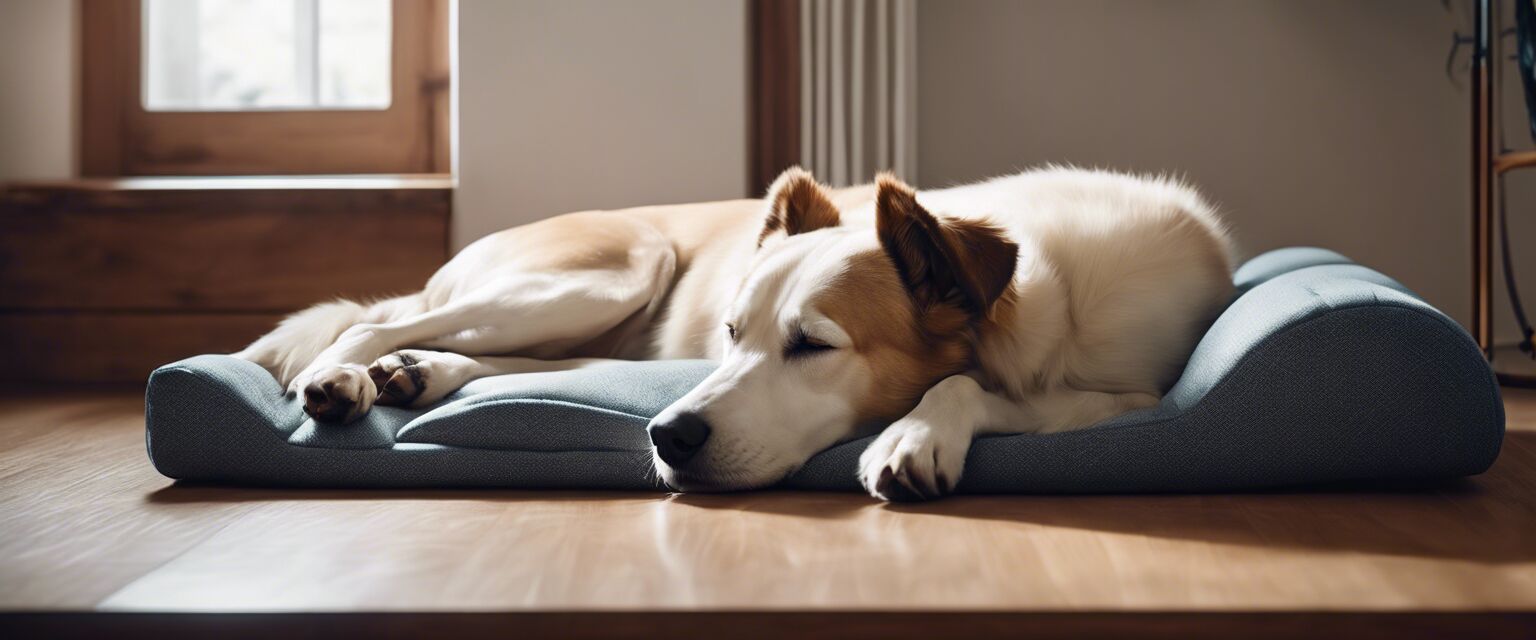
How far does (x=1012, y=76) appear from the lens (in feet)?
10.5

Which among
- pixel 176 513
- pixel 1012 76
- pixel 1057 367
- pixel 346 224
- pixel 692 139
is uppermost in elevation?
pixel 1012 76

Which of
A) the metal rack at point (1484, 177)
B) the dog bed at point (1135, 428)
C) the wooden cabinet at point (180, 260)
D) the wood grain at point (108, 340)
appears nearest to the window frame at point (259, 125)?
the wooden cabinet at point (180, 260)

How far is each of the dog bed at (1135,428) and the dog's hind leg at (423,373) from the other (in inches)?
2.2

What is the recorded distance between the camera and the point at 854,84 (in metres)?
3.01

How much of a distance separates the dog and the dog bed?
8 cm

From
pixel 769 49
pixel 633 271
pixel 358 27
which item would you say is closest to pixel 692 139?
pixel 769 49

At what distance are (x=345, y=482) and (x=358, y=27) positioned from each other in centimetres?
216

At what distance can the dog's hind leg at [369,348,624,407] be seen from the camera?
173 centimetres

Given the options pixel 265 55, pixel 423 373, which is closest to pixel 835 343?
pixel 423 373

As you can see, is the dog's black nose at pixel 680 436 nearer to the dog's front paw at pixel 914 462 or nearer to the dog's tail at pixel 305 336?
the dog's front paw at pixel 914 462

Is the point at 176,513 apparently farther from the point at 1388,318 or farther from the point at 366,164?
the point at 366,164

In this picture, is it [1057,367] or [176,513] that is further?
[1057,367]

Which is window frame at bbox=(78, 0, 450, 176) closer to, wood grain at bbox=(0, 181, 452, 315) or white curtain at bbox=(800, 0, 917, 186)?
wood grain at bbox=(0, 181, 452, 315)

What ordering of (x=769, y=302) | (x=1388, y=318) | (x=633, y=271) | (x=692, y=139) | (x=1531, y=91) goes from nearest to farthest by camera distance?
(x=1388, y=318) < (x=769, y=302) < (x=633, y=271) < (x=1531, y=91) < (x=692, y=139)
